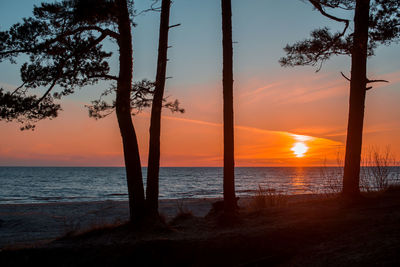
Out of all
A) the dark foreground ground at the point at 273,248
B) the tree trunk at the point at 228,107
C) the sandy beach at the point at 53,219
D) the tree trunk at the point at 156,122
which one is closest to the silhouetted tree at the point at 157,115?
the tree trunk at the point at 156,122

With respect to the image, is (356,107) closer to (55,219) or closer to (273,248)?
(273,248)

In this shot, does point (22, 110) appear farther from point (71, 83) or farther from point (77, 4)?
point (77, 4)

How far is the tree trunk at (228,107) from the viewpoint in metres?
7.96

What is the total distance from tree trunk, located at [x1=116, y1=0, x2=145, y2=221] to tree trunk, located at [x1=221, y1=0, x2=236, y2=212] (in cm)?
201

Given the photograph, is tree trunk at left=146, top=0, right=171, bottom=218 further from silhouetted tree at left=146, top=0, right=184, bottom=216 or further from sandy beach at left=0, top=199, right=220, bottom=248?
sandy beach at left=0, top=199, right=220, bottom=248

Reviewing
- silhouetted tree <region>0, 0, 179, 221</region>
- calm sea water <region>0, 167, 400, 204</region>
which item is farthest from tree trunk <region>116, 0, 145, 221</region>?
calm sea water <region>0, 167, 400, 204</region>

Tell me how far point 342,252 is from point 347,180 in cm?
468

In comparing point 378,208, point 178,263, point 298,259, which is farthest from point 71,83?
point 378,208

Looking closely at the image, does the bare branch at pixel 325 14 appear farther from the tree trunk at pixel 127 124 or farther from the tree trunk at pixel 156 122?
the tree trunk at pixel 127 124

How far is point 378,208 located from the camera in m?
6.66

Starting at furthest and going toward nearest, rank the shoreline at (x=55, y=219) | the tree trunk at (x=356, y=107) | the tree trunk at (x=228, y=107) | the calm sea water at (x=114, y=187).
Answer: the calm sea water at (x=114, y=187), the shoreline at (x=55, y=219), the tree trunk at (x=356, y=107), the tree trunk at (x=228, y=107)

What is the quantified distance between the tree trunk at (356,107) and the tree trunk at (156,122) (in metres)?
4.58

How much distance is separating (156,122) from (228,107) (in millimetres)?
1759

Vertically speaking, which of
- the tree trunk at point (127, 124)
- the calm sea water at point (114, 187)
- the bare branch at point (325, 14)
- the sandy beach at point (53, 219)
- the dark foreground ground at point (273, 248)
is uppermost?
the bare branch at point (325, 14)
